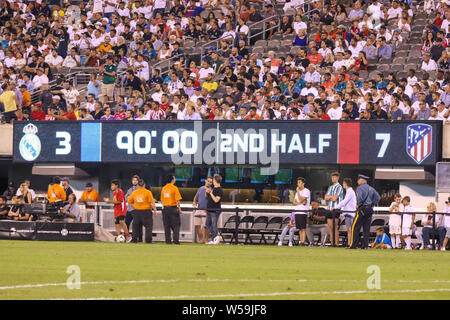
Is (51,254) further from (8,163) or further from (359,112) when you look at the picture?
(8,163)

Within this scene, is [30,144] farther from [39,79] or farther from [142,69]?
[142,69]

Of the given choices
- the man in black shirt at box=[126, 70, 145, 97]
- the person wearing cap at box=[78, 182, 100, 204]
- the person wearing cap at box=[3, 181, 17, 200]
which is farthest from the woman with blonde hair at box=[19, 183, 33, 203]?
the man in black shirt at box=[126, 70, 145, 97]

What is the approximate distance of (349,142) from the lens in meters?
29.6

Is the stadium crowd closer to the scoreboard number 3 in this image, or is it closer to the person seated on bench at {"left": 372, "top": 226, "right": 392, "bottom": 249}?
the scoreboard number 3

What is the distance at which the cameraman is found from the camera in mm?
28250

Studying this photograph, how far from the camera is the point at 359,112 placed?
29.7 m

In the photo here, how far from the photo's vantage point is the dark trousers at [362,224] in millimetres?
24797

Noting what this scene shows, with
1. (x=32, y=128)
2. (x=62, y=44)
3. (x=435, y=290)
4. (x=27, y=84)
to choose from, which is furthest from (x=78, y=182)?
(x=435, y=290)

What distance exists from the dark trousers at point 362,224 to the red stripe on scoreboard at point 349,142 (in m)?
4.90

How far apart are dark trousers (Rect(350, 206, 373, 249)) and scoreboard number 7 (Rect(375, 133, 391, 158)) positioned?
4788 millimetres

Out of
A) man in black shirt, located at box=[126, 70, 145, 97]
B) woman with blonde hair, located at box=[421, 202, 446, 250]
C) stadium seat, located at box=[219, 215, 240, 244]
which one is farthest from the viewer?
man in black shirt, located at box=[126, 70, 145, 97]

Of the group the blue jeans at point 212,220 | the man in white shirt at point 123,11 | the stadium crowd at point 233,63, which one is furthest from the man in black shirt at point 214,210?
the man in white shirt at point 123,11

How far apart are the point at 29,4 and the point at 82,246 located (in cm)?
2057

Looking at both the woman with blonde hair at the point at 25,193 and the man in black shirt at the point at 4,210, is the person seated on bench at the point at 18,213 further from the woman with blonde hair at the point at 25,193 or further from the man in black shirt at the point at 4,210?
the woman with blonde hair at the point at 25,193
